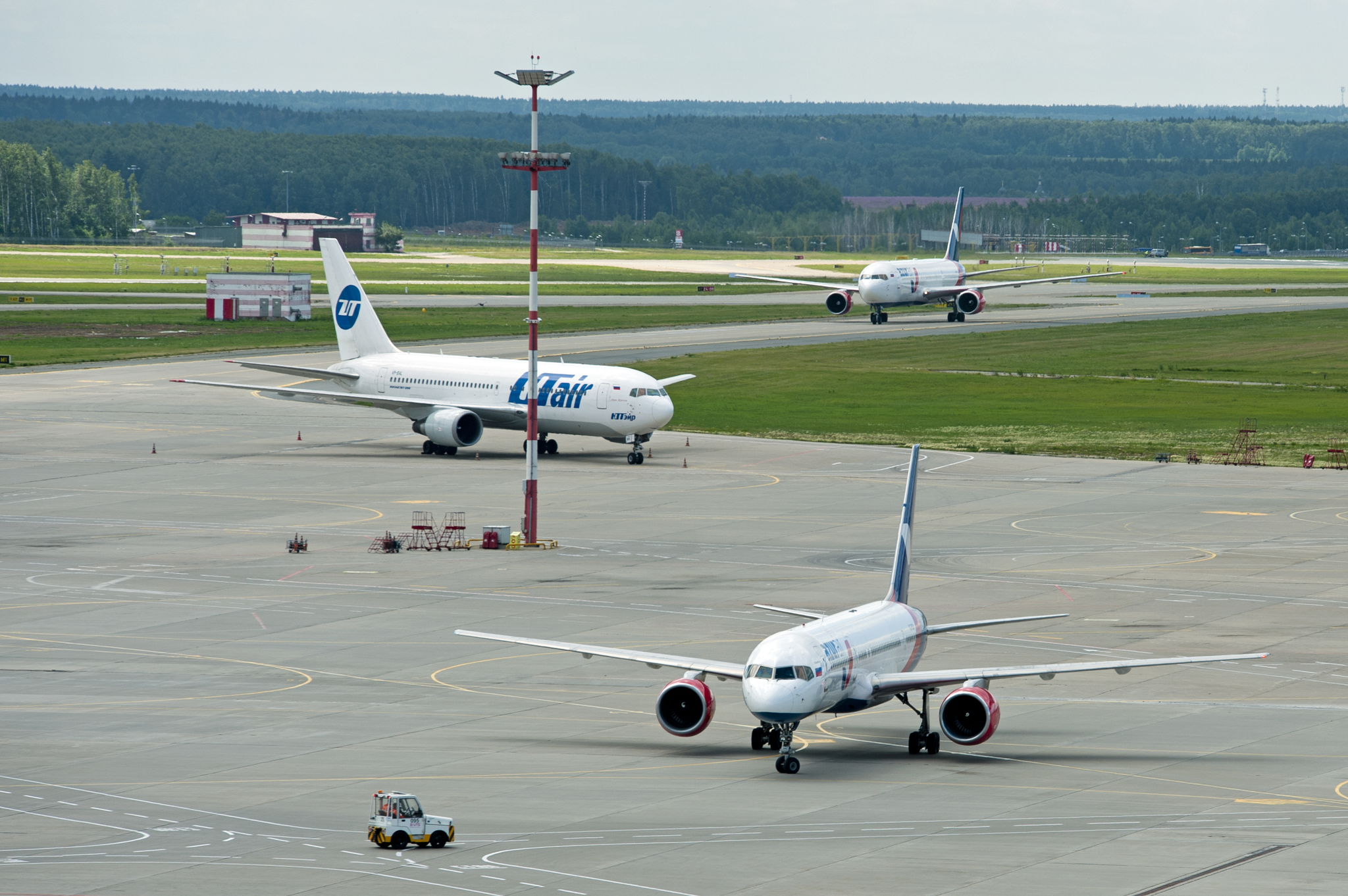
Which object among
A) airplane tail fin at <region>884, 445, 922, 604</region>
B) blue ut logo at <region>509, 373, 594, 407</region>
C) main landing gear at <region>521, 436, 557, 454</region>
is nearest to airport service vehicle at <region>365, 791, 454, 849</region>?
airplane tail fin at <region>884, 445, 922, 604</region>

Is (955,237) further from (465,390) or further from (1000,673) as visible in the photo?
(1000,673)

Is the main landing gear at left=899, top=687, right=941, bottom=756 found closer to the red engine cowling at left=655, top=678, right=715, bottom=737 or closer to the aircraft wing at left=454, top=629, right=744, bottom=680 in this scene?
the aircraft wing at left=454, top=629, right=744, bottom=680

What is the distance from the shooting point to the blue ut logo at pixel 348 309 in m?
90.0

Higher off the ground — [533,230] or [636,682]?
[533,230]

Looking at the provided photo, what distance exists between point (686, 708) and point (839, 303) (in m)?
137

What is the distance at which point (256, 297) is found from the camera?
16438 centimetres

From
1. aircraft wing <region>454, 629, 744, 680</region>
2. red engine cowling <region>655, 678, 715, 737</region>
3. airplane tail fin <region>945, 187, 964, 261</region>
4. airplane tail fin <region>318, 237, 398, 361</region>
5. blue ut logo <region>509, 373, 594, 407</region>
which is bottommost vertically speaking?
red engine cowling <region>655, 678, 715, 737</region>

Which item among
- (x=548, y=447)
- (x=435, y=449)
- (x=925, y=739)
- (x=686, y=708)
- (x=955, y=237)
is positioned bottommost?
(x=925, y=739)

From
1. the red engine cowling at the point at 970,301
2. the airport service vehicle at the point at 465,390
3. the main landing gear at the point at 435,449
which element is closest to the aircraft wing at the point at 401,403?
the airport service vehicle at the point at 465,390

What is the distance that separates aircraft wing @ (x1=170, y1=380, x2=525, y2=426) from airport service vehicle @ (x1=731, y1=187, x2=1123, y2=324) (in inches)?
3019

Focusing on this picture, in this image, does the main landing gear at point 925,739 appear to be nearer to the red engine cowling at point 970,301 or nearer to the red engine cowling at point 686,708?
the red engine cowling at point 686,708

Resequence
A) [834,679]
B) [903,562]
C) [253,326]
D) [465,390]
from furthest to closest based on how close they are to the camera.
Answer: [253,326] < [465,390] < [903,562] < [834,679]

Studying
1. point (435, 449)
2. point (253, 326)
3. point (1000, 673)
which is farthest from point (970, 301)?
point (1000, 673)

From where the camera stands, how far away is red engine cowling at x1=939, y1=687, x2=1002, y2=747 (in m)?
34.3
